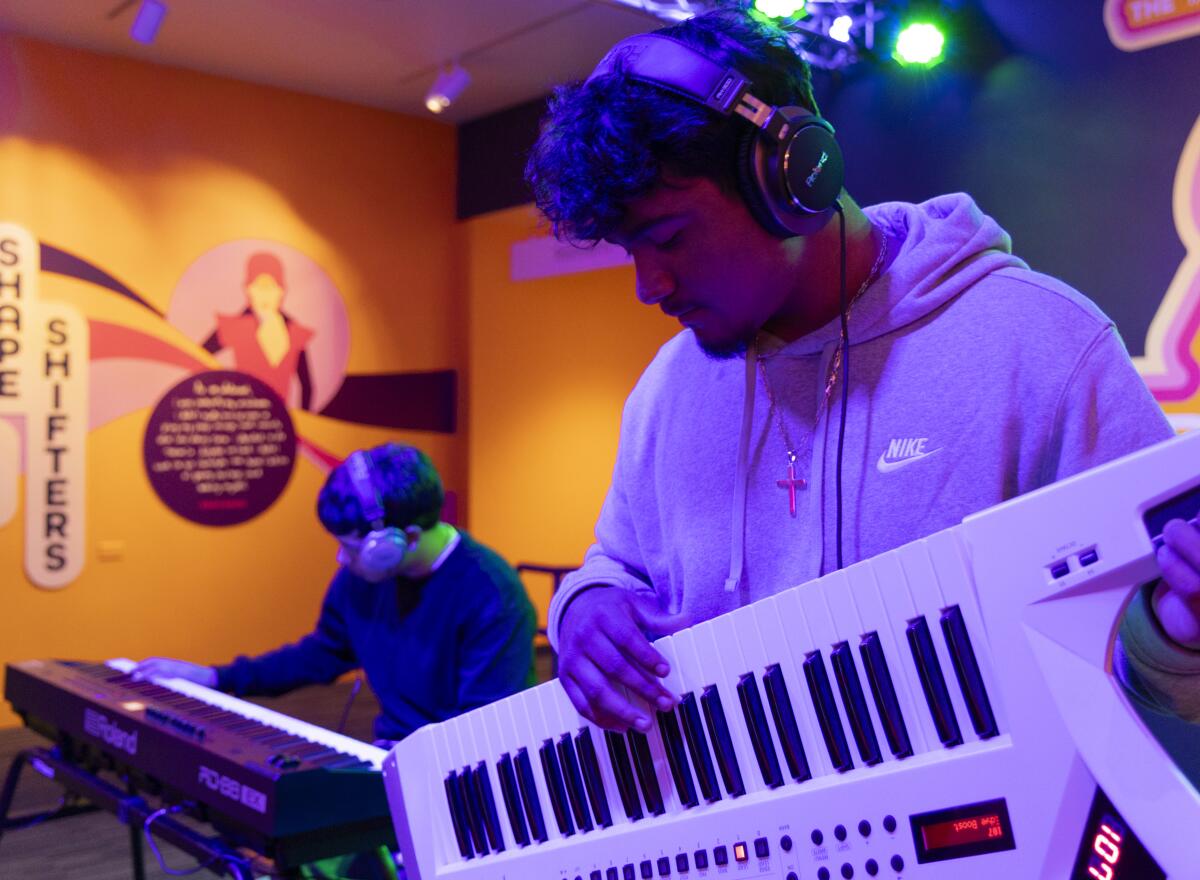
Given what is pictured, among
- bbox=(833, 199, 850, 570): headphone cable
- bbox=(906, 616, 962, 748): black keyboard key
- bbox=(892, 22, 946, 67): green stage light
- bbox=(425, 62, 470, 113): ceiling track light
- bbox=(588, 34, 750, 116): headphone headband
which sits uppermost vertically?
bbox=(425, 62, 470, 113): ceiling track light

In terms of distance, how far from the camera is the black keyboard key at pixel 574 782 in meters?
1.13

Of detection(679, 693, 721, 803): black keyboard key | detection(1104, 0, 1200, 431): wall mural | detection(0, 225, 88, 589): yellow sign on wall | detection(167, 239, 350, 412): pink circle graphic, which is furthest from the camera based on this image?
detection(167, 239, 350, 412): pink circle graphic

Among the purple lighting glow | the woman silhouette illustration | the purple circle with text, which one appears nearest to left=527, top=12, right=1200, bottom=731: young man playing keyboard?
the purple lighting glow

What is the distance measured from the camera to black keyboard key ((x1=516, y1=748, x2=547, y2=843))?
1.17 m

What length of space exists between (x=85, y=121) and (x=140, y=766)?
436cm

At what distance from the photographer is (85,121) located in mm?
5645

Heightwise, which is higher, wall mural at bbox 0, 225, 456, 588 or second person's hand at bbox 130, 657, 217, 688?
wall mural at bbox 0, 225, 456, 588

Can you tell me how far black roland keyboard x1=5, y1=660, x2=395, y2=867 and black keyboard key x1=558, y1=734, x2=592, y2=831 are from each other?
3.08 feet

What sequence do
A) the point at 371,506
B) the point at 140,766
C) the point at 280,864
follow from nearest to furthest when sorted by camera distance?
1. the point at 280,864
2. the point at 140,766
3. the point at 371,506

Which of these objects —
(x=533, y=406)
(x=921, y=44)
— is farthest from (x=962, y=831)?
(x=533, y=406)

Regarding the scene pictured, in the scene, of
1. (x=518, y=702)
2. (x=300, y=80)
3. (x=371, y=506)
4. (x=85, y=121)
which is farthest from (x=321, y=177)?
(x=518, y=702)

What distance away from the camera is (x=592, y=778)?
44.3 inches

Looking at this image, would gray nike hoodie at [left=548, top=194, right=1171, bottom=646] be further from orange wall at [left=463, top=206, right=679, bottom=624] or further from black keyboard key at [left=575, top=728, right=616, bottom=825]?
orange wall at [left=463, top=206, right=679, bottom=624]

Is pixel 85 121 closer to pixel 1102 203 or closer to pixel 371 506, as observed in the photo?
pixel 371 506
